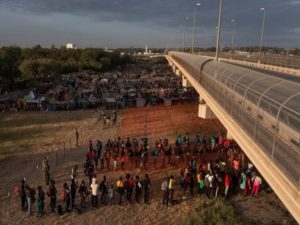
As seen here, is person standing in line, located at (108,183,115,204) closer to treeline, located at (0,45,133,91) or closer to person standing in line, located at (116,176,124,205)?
person standing in line, located at (116,176,124,205)

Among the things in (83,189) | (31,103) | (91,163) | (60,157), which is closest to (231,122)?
(83,189)

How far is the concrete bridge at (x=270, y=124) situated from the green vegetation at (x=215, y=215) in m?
2.96

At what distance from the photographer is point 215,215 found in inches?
515

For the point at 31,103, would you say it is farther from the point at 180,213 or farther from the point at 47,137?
the point at 180,213

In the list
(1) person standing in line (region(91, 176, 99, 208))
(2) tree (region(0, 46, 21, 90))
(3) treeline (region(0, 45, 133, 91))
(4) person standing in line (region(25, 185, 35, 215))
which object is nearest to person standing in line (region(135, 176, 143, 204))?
(1) person standing in line (region(91, 176, 99, 208))

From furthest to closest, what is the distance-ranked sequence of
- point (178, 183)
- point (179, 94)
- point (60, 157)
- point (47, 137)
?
point (179, 94), point (47, 137), point (60, 157), point (178, 183)

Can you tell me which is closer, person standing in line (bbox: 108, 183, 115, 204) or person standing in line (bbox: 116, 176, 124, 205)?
person standing in line (bbox: 116, 176, 124, 205)

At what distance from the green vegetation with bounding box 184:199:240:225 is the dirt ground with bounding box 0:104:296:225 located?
39 cm

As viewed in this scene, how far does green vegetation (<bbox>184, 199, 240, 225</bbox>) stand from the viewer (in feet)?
41.8

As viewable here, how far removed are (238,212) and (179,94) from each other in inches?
1245

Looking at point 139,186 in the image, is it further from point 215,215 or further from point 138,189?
point 215,215

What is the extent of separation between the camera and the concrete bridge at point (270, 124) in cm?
767

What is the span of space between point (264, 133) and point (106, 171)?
9.70 m

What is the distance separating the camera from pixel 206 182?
47.9ft
